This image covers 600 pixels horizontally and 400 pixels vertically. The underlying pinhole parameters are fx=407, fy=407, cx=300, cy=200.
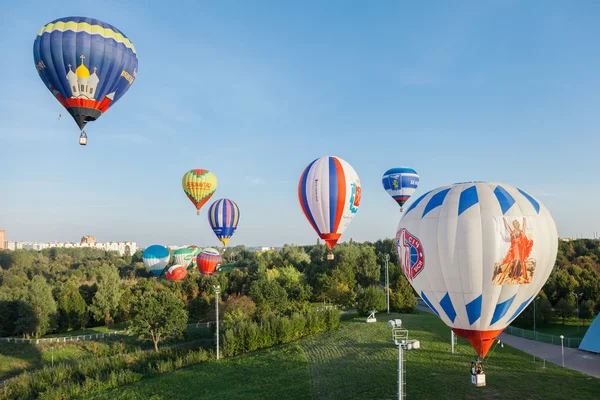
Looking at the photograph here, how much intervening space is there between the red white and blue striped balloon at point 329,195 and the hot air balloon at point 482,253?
1256cm

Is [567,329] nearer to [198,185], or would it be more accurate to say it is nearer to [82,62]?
[198,185]

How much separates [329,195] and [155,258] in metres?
53.4

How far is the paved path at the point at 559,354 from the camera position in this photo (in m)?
27.7

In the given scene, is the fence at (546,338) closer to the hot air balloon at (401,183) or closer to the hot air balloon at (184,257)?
the hot air balloon at (401,183)

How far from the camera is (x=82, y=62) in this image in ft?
84.8

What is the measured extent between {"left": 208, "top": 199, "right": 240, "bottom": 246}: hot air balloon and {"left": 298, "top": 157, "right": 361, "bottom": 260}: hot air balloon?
28.5 metres

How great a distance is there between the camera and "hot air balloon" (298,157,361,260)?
3138 centimetres

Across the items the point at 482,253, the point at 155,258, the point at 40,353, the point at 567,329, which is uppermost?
the point at 482,253

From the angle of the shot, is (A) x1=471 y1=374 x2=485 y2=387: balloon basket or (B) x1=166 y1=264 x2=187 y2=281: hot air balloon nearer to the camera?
(A) x1=471 y1=374 x2=485 y2=387: balloon basket

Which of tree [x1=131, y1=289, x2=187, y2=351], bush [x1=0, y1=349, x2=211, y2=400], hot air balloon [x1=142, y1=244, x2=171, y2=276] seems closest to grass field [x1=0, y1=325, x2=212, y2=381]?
tree [x1=131, y1=289, x2=187, y2=351]

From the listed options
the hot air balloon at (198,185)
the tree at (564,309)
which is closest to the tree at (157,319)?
the hot air balloon at (198,185)

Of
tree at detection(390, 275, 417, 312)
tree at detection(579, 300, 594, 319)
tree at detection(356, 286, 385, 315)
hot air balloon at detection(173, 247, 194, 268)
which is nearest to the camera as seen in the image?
tree at detection(356, 286, 385, 315)

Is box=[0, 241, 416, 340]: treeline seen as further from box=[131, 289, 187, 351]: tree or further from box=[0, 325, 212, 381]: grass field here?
box=[0, 325, 212, 381]: grass field

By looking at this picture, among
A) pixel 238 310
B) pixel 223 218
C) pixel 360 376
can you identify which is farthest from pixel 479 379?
pixel 223 218
